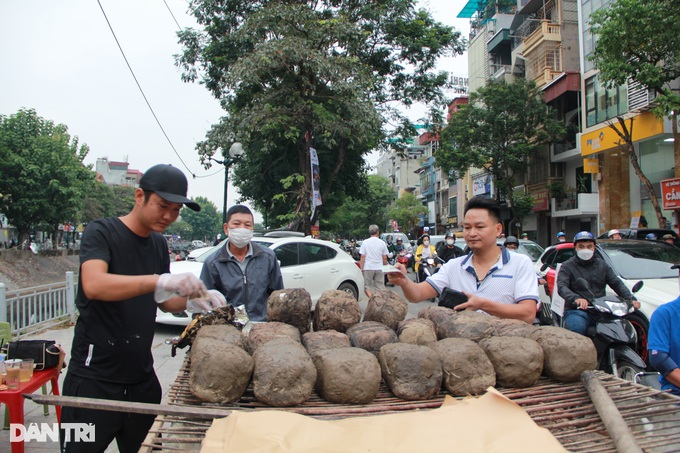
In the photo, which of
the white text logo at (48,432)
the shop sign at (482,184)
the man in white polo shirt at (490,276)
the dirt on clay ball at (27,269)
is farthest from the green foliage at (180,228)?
the man in white polo shirt at (490,276)

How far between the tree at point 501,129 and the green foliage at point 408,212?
2656 centimetres

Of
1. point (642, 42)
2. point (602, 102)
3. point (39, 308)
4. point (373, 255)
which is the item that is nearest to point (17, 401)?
point (39, 308)

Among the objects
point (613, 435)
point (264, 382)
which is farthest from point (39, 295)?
point (613, 435)

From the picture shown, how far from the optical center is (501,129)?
26484 mm

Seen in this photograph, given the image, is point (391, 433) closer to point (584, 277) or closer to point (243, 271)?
point (243, 271)

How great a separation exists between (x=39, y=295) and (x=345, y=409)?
26.7 feet

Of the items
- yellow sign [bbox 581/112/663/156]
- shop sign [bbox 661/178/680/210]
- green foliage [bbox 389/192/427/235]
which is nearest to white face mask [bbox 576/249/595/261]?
shop sign [bbox 661/178/680/210]

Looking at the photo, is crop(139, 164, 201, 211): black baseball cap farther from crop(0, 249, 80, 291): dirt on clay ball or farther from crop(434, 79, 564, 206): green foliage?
crop(434, 79, 564, 206): green foliage

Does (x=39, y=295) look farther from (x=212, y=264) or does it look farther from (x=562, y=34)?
(x=562, y=34)

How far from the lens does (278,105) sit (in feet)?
49.1

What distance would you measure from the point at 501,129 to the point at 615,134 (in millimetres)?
7111

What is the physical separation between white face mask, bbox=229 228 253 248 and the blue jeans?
3.48 metres

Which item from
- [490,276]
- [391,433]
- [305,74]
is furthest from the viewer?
[305,74]

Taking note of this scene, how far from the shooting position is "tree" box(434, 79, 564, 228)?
84.8ft
